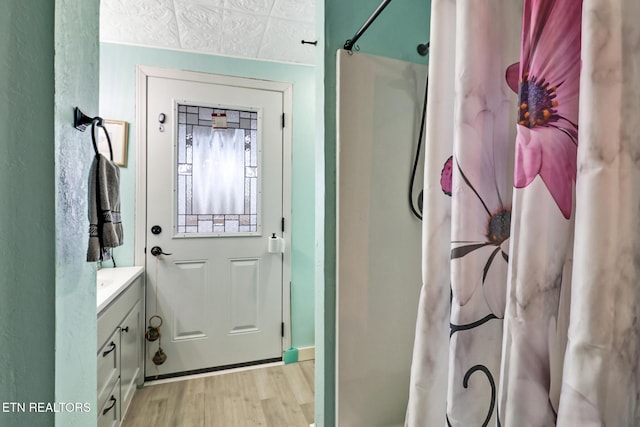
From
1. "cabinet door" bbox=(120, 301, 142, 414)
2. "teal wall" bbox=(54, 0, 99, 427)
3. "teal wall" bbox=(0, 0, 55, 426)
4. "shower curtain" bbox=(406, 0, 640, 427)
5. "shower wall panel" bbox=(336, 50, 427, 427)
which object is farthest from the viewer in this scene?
"cabinet door" bbox=(120, 301, 142, 414)

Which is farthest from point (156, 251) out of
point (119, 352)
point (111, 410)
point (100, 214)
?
point (100, 214)

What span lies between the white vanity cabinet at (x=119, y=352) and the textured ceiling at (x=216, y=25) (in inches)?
63.1

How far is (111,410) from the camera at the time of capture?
143 cm

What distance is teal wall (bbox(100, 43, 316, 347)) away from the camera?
199 centimetres

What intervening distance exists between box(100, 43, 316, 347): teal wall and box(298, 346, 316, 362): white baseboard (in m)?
0.04

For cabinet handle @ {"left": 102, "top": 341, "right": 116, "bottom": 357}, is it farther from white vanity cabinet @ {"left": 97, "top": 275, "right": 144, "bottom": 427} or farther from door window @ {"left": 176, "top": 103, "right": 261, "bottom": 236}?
door window @ {"left": 176, "top": 103, "right": 261, "bottom": 236}

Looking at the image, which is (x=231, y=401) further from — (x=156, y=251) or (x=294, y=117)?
(x=294, y=117)

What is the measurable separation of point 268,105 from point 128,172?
111 cm

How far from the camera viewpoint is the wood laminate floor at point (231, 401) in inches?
A: 66.2

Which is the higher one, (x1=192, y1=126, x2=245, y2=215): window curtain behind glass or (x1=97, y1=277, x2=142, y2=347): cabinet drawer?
(x1=192, y1=126, x2=245, y2=215): window curtain behind glass

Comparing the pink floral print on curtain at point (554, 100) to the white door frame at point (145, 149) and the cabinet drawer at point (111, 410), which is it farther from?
the white door frame at point (145, 149)

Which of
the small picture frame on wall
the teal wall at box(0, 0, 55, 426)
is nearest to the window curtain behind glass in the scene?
the small picture frame on wall

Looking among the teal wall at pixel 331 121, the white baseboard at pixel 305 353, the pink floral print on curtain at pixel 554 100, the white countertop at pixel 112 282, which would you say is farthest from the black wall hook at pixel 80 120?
the white baseboard at pixel 305 353

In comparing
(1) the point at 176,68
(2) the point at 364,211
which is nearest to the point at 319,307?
(2) the point at 364,211
